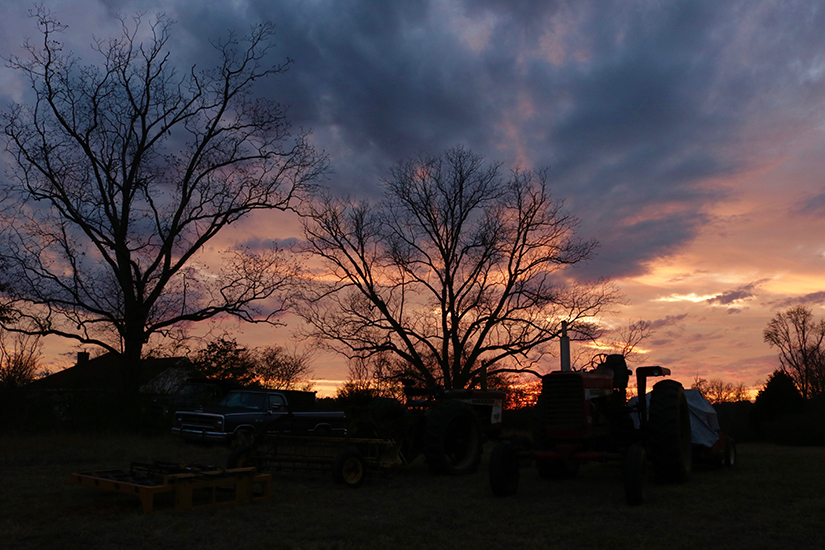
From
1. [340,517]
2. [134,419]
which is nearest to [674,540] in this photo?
[340,517]

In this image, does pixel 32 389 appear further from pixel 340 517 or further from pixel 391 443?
pixel 340 517

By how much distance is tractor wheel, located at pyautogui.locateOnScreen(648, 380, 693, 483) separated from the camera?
929cm

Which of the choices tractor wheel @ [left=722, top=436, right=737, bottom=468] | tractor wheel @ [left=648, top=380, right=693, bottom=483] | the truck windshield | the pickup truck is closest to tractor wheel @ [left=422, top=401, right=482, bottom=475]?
tractor wheel @ [left=648, top=380, right=693, bottom=483]

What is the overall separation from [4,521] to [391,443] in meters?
5.42

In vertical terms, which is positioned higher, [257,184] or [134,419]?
[257,184]

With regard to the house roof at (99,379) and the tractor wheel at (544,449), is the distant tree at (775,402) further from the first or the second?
the house roof at (99,379)

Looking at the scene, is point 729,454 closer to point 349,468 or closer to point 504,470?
point 504,470

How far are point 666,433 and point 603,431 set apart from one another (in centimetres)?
87

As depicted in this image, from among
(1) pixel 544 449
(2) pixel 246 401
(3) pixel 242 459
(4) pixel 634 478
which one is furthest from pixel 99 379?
(4) pixel 634 478

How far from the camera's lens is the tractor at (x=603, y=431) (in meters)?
8.77

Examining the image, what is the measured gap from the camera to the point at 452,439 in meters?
12.3

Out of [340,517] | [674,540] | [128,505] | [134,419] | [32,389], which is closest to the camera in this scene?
[674,540]

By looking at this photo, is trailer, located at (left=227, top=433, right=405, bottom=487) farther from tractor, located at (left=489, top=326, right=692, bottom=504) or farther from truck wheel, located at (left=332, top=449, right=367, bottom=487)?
tractor, located at (left=489, top=326, right=692, bottom=504)

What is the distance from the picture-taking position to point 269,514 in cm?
755
